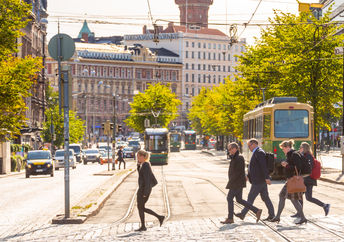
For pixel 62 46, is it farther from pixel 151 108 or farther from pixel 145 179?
pixel 151 108

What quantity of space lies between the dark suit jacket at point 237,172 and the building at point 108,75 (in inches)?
5711

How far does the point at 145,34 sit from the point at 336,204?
174228mm

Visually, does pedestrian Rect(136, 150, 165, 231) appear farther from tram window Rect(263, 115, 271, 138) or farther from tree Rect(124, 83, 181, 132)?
tree Rect(124, 83, 181, 132)

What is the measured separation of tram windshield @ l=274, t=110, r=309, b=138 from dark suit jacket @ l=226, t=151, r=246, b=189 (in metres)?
19.8

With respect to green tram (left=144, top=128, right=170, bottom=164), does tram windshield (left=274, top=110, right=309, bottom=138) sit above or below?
above

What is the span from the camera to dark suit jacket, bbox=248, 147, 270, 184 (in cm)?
1574

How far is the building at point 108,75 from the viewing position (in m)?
165

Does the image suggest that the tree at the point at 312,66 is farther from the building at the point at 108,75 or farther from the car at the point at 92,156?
the building at the point at 108,75

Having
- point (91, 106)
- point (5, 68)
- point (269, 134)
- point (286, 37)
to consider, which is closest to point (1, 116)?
point (5, 68)

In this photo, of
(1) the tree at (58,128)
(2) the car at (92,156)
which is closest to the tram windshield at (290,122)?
(2) the car at (92,156)

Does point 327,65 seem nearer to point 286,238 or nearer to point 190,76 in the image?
point 286,238

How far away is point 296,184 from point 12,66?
893 inches

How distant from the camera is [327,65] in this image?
45312 mm

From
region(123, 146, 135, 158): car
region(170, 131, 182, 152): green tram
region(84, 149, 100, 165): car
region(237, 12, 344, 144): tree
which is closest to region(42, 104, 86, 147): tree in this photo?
region(84, 149, 100, 165): car
